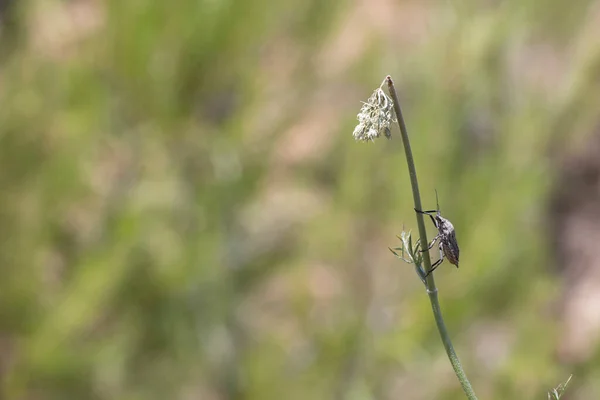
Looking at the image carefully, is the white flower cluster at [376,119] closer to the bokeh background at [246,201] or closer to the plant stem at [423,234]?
the plant stem at [423,234]

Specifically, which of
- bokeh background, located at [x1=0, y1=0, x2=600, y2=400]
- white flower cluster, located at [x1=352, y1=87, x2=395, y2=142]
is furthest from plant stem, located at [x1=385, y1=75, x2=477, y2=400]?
bokeh background, located at [x1=0, y1=0, x2=600, y2=400]

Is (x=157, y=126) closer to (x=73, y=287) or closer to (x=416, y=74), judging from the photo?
(x=73, y=287)

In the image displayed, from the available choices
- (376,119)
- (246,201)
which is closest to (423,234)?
(376,119)

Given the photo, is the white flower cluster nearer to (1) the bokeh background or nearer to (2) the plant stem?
(2) the plant stem

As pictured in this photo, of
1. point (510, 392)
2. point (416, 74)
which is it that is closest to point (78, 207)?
point (416, 74)

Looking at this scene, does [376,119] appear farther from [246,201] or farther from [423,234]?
[246,201]

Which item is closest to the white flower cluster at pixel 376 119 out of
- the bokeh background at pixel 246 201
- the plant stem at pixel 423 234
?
the plant stem at pixel 423 234
